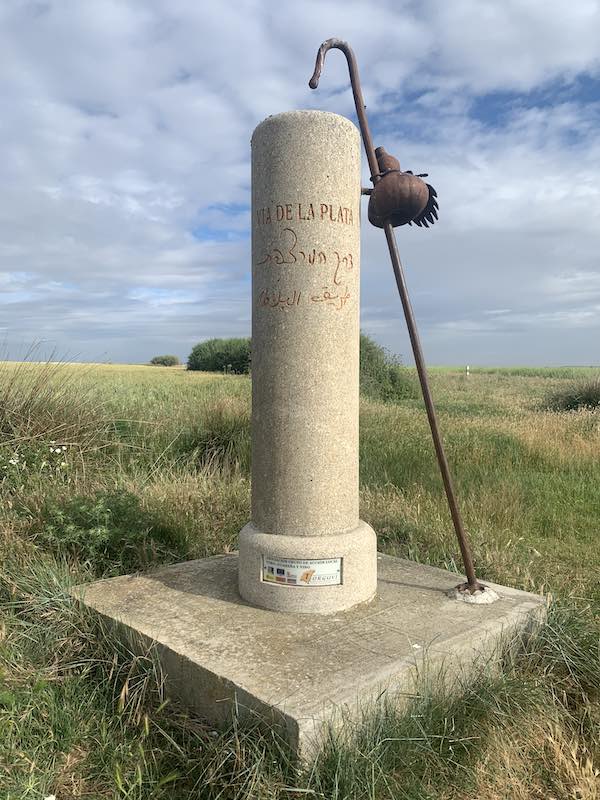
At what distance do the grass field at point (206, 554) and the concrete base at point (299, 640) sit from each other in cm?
10

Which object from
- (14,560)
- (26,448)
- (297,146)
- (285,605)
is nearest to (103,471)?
(26,448)

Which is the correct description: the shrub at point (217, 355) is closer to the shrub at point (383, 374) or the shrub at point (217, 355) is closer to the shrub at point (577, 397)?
the shrub at point (383, 374)

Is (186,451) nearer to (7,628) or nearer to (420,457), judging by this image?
(420,457)

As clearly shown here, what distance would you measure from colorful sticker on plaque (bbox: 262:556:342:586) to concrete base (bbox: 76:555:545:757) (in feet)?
0.53

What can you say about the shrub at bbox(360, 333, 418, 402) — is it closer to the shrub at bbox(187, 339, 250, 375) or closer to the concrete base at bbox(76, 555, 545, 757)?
the shrub at bbox(187, 339, 250, 375)

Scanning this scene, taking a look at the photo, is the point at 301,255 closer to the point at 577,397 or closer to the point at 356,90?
the point at 356,90

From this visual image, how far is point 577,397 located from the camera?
17594mm

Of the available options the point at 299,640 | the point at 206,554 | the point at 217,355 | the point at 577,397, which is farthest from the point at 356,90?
the point at 217,355

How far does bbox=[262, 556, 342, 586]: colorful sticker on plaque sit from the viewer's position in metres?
3.31

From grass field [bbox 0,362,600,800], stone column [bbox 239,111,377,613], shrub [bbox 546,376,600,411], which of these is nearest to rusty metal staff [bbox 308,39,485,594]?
stone column [bbox 239,111,377,613]

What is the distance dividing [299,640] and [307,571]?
1.25ft

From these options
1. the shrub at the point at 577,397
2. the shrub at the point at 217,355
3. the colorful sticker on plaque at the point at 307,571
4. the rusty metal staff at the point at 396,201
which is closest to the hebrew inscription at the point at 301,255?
the rusty metal staff at the point at 396,201

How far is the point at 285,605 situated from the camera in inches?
131

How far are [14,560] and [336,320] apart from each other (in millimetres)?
2490
